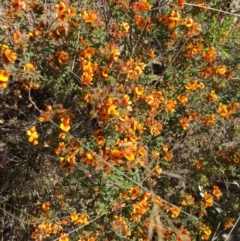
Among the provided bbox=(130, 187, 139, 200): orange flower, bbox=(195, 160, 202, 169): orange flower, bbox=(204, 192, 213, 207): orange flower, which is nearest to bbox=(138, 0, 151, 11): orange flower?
bbox=(130, 187, 139, 200): orange flower

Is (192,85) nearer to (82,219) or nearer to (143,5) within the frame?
(143,5)

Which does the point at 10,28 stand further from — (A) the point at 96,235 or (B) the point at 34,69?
(A) the point at 96,235

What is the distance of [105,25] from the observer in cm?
276

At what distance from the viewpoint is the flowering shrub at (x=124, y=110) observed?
8.21 ft

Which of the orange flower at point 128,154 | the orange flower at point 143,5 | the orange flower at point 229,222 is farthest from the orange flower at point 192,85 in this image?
the orange flower at point 229,222

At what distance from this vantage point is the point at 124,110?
2508 millimetres

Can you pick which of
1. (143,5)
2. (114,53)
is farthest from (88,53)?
(143,5)

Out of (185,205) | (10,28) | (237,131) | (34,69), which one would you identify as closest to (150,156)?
(185,205)

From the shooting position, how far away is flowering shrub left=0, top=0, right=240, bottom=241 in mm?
2504

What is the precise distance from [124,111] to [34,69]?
625 mm

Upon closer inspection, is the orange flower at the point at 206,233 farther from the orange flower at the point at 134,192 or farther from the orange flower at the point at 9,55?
the orange flower at the point at 9,55

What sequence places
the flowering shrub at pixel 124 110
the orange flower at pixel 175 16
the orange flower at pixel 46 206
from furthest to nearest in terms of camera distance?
the orange flower at pixel 46 206
the orange flower at pixel 175 16
the flowering shrub at pixel 124 110

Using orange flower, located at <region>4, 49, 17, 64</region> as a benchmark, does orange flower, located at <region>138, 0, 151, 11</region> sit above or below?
above

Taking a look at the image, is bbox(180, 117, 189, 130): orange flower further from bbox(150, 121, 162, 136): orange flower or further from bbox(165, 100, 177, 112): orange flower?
bbox(150, 121, 162, 136): orange flower
